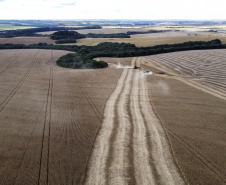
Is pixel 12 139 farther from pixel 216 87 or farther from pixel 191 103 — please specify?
pixel 216 87

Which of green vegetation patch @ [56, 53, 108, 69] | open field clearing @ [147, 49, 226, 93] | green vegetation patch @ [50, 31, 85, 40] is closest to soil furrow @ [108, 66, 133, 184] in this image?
open field clearing @ [147, 49, 226, 93]

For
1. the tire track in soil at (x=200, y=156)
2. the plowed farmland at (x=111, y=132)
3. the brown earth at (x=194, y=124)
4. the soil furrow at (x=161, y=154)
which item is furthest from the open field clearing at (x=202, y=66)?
the tire track in soil at (x=200, y=156)

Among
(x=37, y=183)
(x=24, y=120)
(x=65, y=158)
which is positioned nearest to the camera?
(x=37, y=183)

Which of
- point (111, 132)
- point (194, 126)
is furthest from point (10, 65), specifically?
point (194, 126)

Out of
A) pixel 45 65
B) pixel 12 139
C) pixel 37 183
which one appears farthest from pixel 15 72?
pixel 37 183

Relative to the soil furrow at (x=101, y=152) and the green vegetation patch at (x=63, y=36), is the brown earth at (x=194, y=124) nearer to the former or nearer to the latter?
the soil furrow at (x=101, y=152)

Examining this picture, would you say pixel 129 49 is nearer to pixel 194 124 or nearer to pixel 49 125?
pixel 194 124

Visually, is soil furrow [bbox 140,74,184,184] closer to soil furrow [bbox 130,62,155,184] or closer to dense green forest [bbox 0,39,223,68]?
soil furrow [bbox 130,62,155,184]
